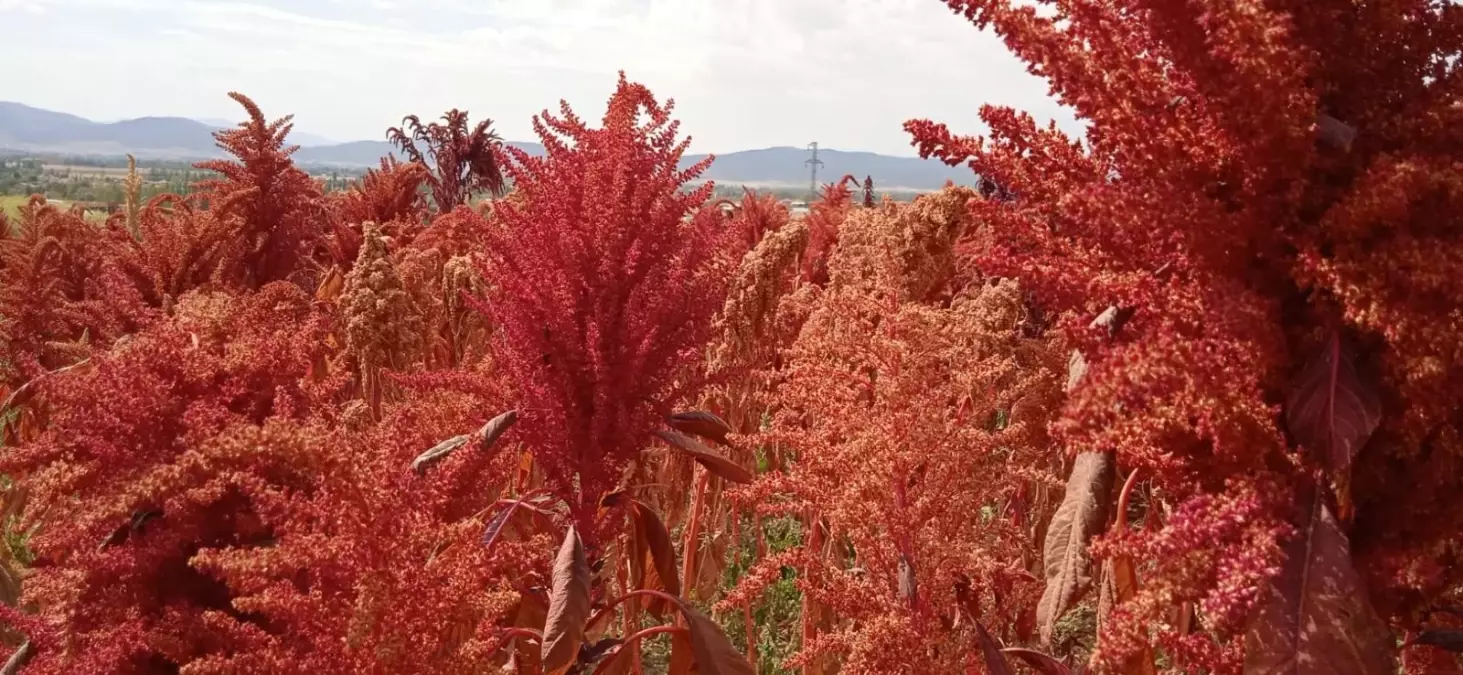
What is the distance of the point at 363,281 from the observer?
317cm

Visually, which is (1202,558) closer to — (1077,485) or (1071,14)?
(1077,485)

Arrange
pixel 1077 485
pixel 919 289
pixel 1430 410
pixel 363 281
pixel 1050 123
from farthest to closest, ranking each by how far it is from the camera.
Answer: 1. pixel 919 289
2. pixel 363 281
3. pixel 1077 485
4. pixel 1050 123
5. pixel 1430 410

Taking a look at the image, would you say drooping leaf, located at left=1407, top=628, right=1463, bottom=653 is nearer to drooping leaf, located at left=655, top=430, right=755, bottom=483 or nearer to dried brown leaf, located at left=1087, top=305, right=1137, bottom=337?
dried brown leaf, located at left=1087, top=305, right=1137, bottom=337

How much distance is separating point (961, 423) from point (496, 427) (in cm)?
94

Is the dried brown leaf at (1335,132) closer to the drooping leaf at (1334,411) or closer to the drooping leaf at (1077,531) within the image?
the drooping leaf at (1334,411)

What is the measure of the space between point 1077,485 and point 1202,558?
1.28 feet

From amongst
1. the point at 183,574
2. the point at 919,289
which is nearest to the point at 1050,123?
the point at 183,574

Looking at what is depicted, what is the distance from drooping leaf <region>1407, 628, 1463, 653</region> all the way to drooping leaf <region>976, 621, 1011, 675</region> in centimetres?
61

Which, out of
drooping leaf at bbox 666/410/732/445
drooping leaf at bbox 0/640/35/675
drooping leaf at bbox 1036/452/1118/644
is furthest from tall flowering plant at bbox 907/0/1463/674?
drooping leaf at bbox 0/640/35/675

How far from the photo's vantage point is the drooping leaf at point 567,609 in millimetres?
1646

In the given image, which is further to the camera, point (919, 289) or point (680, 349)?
point (919, 289)

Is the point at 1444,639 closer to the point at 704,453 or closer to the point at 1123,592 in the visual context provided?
the point at 1123,592

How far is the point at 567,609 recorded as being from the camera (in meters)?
1.68

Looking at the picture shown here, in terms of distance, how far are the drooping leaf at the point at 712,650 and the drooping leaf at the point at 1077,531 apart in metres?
0.70
